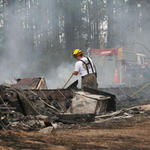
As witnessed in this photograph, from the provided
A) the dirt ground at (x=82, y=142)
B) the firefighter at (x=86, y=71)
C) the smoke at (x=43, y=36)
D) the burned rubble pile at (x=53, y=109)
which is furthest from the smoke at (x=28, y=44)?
Answer: the dirt ground at (x=82, y=142)

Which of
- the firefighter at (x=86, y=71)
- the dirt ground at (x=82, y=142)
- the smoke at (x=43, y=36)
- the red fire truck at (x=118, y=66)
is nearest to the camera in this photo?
the dirt ground at (x=82, y=142)

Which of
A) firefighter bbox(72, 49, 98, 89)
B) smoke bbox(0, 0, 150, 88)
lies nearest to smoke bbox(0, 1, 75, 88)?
smoke bbox(0, 0, 150, 88)

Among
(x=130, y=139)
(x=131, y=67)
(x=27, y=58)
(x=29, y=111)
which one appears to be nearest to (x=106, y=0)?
(x=27, y=58)

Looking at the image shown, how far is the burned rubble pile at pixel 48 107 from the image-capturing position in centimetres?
404

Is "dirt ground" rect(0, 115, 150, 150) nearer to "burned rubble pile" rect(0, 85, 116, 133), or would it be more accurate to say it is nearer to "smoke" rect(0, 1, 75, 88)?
"burned rubble pile" rect(0, 85, 116, 133)

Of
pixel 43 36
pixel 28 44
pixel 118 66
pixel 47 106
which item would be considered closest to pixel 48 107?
pixel 47 106

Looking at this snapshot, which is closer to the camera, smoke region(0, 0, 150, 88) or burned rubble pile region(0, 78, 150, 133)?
burned rubble pile region(0, 78, 150, 133)

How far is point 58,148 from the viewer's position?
2486 mm

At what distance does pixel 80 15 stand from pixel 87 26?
3.35 metres

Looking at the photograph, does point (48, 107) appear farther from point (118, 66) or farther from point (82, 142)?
point (118, 66)

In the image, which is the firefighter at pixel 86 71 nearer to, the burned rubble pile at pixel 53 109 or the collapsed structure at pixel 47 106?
the burned rubble pile at pixel 53 109

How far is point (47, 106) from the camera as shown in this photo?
5.29 metres

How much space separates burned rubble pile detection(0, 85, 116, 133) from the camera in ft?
13.2

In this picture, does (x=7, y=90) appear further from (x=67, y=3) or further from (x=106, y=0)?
(x=106, y=0)
